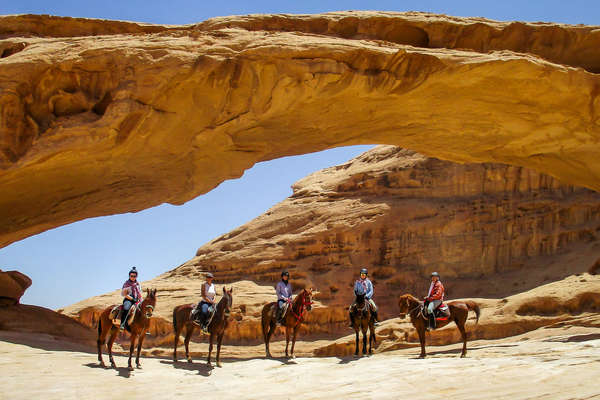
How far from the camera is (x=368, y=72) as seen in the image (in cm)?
1380

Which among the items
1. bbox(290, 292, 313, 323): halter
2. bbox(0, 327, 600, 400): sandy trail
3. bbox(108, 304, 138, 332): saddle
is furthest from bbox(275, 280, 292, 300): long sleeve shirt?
bbox(108, 304, 138, 332): saddle

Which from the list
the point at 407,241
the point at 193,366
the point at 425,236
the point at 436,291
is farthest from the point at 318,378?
the point at 425,236

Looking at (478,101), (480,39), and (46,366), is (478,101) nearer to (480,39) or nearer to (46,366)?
(480,39)

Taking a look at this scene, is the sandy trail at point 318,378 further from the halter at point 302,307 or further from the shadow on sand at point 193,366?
the halter at point 302,307

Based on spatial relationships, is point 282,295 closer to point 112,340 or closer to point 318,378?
point 318,378

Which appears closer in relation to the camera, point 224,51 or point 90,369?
→ point 90,369

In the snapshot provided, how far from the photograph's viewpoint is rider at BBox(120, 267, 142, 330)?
451 inches

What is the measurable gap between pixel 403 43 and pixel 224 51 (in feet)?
15.1

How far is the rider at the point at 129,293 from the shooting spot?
11.4 m

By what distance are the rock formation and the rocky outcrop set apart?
372 inches

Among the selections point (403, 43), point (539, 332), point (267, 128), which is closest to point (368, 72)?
point (403, 43)

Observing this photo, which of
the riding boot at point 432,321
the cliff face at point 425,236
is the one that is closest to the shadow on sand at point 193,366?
the riding boot at point 432,321

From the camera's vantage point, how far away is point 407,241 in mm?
28672

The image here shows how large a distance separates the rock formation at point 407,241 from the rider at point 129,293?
14.1 m
